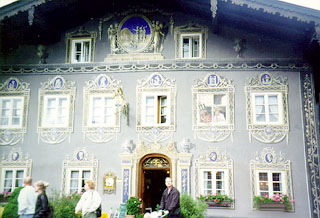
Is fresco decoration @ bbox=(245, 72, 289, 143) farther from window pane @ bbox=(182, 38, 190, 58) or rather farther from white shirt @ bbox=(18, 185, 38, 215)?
white shirt @ bbox=(18, 185, 38, 215)

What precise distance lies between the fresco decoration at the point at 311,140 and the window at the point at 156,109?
15.6 ft

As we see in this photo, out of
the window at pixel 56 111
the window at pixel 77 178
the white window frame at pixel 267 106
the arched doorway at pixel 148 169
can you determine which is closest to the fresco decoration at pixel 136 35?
the window at pixel 56 111

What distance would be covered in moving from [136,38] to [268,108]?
542cm

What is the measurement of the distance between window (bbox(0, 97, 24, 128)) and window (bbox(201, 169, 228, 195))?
6.97 metres

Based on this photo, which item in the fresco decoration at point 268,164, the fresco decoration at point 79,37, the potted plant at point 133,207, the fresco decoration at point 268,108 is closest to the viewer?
the potted plant at point 133,207

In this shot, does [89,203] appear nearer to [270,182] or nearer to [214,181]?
[214,181]

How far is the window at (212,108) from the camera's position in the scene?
41.7 ft

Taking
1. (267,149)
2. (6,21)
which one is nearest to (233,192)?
(267,149)

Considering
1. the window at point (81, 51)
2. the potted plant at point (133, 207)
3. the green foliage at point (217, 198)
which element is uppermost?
the window at point (81, 51)

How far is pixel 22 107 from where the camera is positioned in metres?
13.5

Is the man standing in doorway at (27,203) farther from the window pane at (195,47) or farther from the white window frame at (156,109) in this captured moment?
the window pane at (195,47)

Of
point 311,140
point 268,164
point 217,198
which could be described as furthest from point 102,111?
point 311,140

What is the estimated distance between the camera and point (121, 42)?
1361cm

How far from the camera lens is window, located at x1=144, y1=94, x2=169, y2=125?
42.6ft
